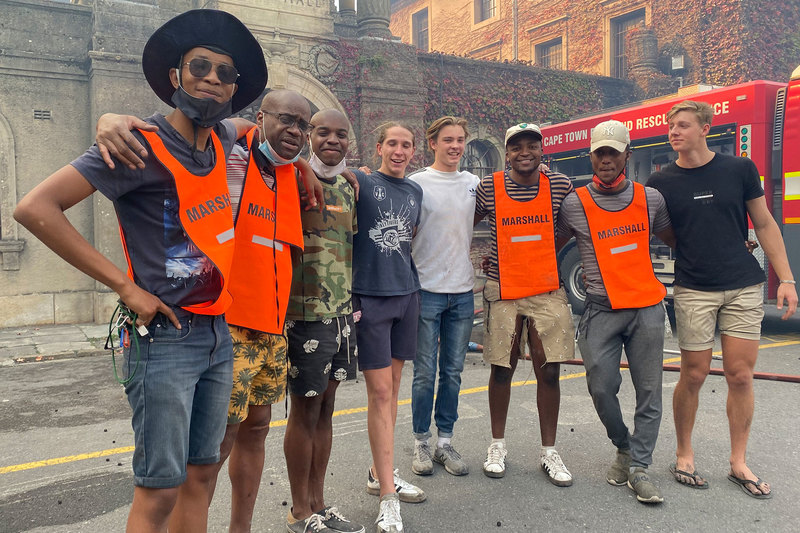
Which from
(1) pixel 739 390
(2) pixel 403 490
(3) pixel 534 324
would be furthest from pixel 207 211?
(1) pixel 739 390

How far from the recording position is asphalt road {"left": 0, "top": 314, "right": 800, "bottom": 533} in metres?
3.00

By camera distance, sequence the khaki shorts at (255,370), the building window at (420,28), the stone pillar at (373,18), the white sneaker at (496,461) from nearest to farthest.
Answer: the khaki shorts at (255,370) → the white sneaker at (496,461) → the stone pillar at (373,18) → the building window at (420,28)

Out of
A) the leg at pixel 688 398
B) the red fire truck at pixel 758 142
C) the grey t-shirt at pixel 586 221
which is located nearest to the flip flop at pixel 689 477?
the leg at pixel 688 398

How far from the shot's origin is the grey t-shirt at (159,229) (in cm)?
182

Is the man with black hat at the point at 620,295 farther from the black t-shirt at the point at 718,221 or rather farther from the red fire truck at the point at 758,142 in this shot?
the red fire truck at the point at 758,142

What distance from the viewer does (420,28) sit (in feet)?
87.4

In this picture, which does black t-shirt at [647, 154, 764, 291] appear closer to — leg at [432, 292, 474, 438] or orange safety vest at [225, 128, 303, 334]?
leg at [432, 292, 474, 438]

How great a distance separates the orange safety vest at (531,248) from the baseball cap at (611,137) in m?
0.39

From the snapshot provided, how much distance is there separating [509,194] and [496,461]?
5.25ft

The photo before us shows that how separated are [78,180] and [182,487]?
1.11 metres

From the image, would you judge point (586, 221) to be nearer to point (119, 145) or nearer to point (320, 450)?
point (320, 450)

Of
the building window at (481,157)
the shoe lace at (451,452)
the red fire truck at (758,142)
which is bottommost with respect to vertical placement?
the shoe lace at (451,452)

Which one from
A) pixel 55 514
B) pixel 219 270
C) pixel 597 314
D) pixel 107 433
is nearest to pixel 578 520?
pixel 597 314

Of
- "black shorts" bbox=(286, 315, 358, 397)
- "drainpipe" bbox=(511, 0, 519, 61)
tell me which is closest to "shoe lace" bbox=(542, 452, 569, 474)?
"black shorts" bbox=(286, 315, 358, 397)
